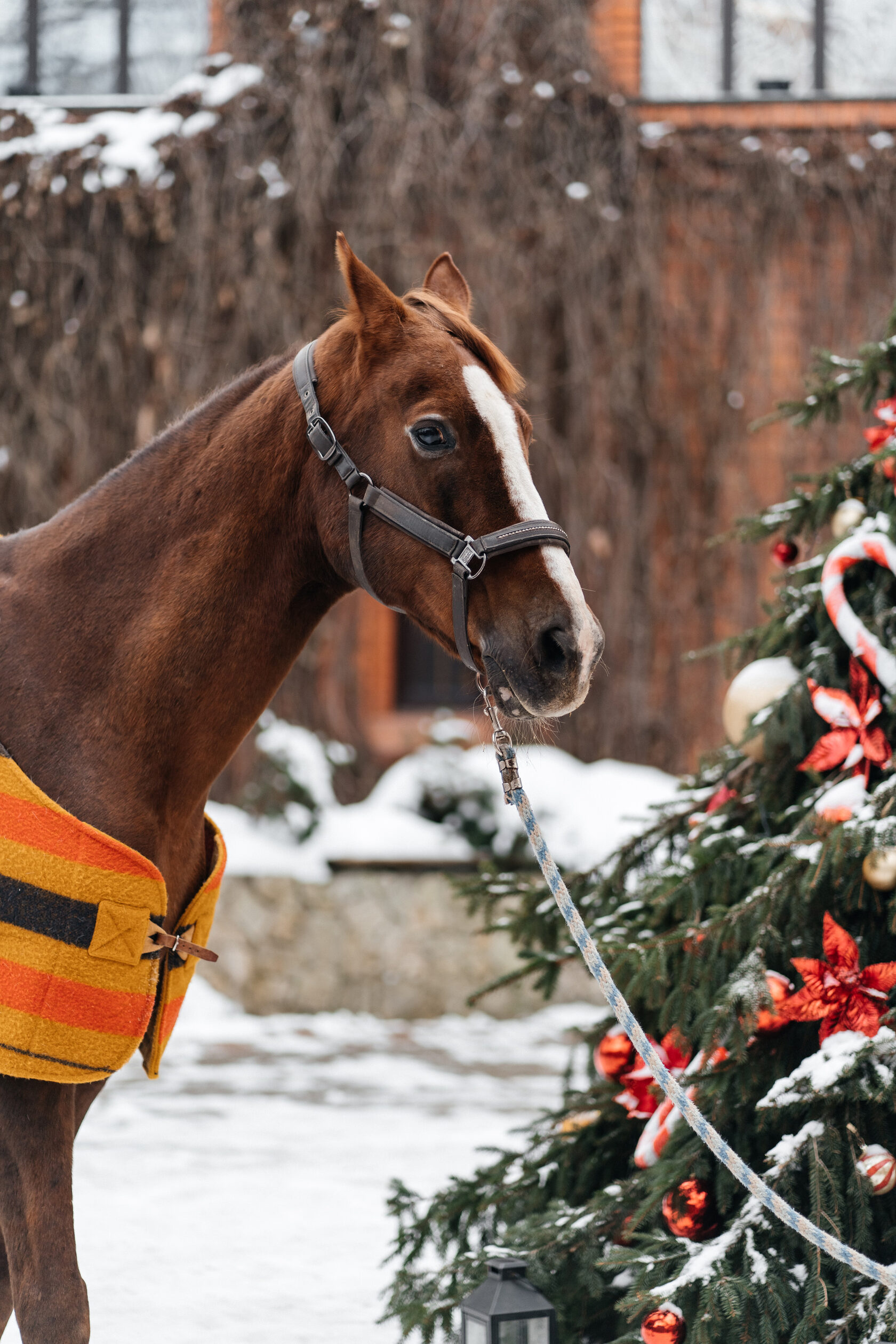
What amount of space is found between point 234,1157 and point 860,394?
298cm

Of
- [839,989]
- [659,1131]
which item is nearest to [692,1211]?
[659,1131]

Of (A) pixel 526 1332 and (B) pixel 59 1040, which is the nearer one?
(B) pixel 59 1040

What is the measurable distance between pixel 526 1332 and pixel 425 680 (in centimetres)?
590

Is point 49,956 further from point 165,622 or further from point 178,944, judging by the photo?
point 165,622

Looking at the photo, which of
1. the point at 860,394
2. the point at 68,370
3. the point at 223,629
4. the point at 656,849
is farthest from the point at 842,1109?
the point at 68,370

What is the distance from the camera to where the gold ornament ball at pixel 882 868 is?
76.5 inches

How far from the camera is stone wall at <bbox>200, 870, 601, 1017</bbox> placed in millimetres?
6191

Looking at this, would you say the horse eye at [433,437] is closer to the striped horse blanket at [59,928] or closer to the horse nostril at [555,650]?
the horse nostril at [555,650]

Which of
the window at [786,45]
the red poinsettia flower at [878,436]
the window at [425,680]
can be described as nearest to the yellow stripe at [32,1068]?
the red poinsettia flower at [878,436]

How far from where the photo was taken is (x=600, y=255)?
7.18 metres

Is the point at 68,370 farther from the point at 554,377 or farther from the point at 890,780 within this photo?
the point at 890,780

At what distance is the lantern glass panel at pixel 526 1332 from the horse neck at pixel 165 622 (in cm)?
87

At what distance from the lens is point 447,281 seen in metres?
2.10

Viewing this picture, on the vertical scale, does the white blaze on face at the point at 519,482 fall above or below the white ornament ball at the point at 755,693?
above
